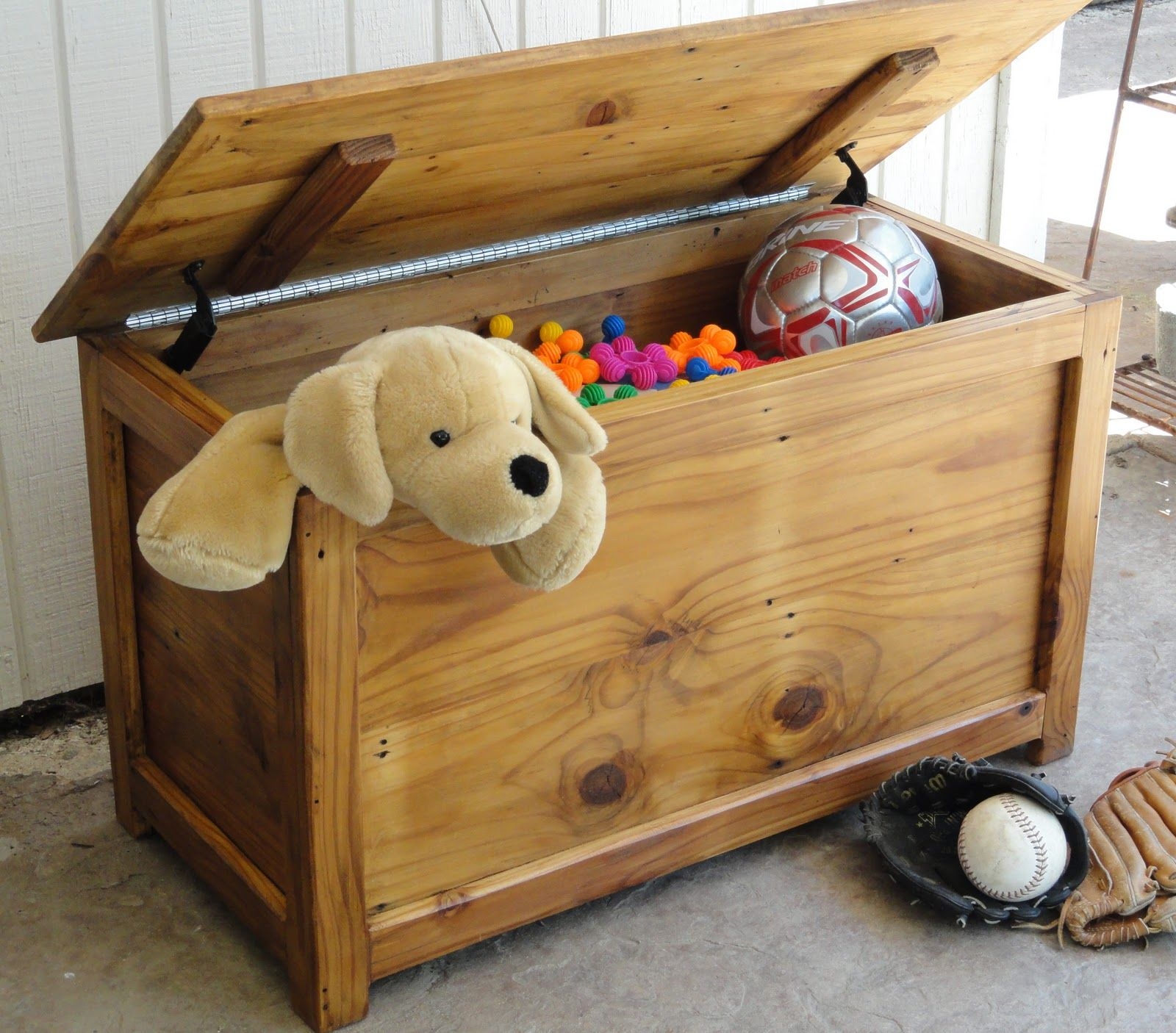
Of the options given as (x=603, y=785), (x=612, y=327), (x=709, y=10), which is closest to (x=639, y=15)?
(x=709, y=10)

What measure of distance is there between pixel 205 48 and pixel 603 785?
3.71ft

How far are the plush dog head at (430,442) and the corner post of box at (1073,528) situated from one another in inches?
33.6

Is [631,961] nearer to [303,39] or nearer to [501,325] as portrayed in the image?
[501,325]

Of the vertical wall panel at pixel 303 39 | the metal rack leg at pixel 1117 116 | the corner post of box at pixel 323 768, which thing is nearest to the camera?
the corner post of box at pixel 323 768

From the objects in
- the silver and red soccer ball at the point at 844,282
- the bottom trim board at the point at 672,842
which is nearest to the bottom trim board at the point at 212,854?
the bottom trim board at the point at 672,842

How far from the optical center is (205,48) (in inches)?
79.7

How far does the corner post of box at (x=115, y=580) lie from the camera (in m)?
1.74

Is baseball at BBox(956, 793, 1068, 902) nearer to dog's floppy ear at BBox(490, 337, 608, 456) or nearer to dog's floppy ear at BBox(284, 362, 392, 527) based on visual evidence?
dog's floppy ear at BBox(490, 337, 608, 456)

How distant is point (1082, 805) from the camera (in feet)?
6.63

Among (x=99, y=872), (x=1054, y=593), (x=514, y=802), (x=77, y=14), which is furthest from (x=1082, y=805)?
(x=77, y=14)

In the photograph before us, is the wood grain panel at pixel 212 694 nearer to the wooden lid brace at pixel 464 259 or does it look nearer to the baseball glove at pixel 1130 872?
the wooden lid brace at pixel 464 259

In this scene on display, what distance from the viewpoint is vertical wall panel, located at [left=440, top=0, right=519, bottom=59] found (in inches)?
86.3

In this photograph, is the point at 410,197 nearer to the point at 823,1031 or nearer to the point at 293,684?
the point at 293,684

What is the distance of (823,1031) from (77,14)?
1.56m
